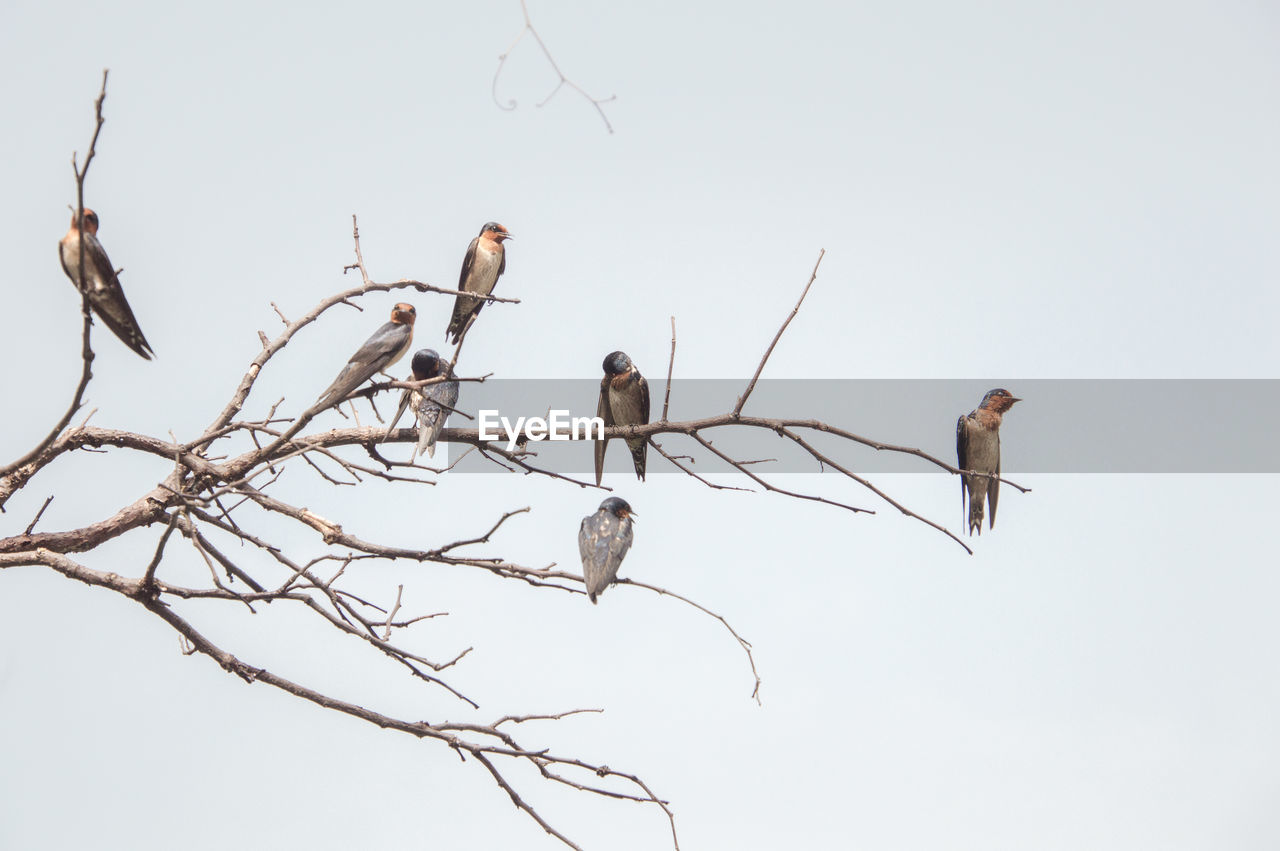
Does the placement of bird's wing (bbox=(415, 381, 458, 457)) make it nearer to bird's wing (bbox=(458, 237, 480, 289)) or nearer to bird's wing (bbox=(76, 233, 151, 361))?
bird's wing (bbox=(76, 233, 151, 361))

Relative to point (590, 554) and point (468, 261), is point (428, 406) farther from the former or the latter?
point (468, 261)

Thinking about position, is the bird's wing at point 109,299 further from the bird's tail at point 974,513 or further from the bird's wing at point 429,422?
the bird's tail at point 974,513

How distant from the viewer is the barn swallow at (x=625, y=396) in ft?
25.1

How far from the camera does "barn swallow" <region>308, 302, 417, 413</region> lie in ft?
19.9

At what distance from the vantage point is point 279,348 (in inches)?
209

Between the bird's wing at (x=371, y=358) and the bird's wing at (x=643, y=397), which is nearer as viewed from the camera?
the bird's wing at (x=371, y=358)

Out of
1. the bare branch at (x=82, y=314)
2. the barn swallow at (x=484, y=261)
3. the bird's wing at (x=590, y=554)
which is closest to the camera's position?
the bare branch at (x=82, y=314)

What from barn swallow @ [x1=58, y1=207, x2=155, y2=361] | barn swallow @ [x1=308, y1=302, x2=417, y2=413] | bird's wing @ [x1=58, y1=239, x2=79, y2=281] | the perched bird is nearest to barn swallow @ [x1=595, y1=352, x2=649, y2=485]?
the perched bird

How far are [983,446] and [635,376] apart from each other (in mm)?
2773

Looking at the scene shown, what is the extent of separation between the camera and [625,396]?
7.79 meters

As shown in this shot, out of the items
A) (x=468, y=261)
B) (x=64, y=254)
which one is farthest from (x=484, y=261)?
Answer: (x=64, y=254)

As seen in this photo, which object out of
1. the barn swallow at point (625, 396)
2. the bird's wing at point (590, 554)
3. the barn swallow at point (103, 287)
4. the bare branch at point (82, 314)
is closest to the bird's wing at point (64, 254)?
the barn swallow at point (103, 287)

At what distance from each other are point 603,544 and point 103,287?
285 centimetres

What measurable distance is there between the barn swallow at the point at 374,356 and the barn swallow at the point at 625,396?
5.44 feet
